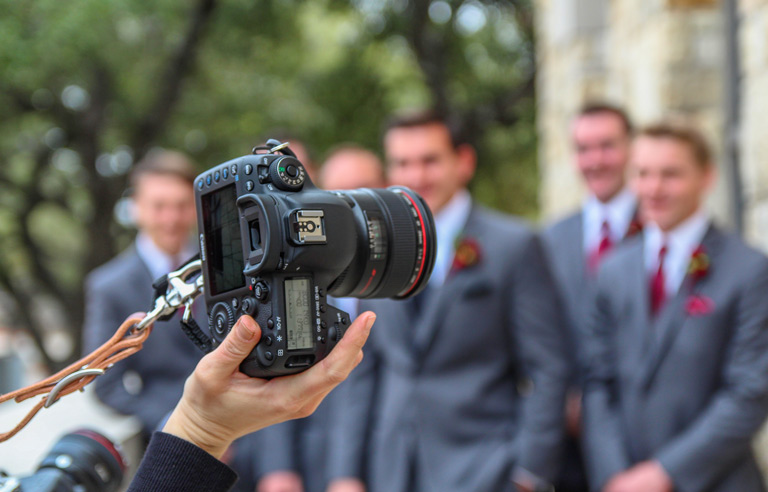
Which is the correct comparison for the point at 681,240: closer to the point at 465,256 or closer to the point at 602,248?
the point at 602,248

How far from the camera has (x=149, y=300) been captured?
3668 millimetres

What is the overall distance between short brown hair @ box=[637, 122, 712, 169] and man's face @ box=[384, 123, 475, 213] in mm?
782

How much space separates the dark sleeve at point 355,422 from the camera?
10.5ft

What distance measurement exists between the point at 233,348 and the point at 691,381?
6.57 feet

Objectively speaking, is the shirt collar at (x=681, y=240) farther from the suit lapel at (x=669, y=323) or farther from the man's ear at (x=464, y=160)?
the man's ear at (x=464, y=160)

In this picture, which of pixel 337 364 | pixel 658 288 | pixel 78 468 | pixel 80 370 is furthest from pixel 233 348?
pixel 658 288

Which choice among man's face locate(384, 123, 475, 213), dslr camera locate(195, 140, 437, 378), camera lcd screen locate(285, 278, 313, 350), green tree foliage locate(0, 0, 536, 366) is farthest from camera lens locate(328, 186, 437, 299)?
green tree foliage locate(0, 0, 536, 366)

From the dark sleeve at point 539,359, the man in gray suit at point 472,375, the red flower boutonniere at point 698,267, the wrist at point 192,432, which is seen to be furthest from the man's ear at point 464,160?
the wrist at point 192,432

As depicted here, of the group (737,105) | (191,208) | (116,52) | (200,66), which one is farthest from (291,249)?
(200,66)

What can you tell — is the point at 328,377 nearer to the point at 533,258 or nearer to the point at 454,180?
the point at 533,258

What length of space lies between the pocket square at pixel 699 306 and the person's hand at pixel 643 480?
1.74ft

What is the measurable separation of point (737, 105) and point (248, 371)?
357 centimetres

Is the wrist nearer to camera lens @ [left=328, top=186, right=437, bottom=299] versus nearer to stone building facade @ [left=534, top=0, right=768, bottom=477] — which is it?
camera lens @ [left=328, top=186, right=437, bottom=299]

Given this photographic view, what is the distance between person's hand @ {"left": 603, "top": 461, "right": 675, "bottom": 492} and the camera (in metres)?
2.82
